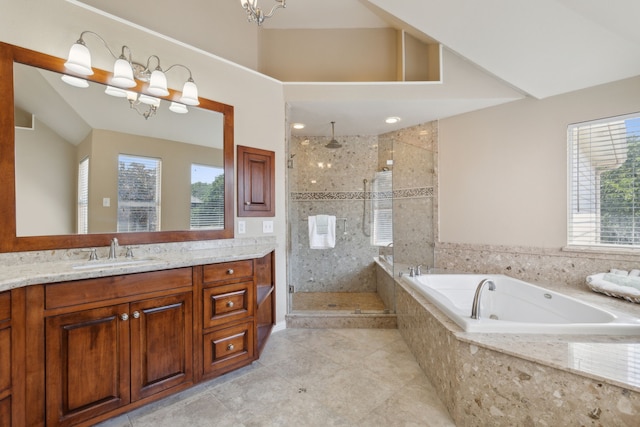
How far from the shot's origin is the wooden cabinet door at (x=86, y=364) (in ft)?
4.21

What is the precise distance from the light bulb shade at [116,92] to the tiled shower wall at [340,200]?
203 cm

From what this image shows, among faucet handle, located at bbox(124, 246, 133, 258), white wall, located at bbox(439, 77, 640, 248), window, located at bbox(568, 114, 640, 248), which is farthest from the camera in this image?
white wall, located at bbox(439, 77, 640, 248)

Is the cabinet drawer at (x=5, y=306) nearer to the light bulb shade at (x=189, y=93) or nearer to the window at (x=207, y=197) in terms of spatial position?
the window at (x=207, y=197)

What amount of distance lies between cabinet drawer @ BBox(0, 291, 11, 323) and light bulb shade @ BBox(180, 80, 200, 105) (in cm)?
156

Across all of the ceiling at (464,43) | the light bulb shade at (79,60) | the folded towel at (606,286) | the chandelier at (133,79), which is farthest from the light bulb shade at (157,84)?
the folded towel at (606,286)

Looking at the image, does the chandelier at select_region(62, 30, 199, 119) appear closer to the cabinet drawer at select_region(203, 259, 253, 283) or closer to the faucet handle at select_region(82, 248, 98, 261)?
the faucet handle at select_region(82, 248, 98, 261)

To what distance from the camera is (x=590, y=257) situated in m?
2.33

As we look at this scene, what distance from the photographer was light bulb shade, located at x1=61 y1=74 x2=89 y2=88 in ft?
5.64

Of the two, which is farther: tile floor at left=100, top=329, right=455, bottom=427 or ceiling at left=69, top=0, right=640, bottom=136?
ceiling at left=69, top=0, right=640, bottom=136

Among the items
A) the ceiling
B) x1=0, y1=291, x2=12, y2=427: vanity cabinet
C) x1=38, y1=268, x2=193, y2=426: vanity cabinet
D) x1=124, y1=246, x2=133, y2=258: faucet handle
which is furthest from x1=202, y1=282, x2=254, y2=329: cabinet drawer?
the ceiling

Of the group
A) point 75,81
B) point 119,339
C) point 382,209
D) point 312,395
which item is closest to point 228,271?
point 119,339

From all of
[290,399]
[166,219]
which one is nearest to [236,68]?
[166,219]

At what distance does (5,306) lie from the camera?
1165 mm

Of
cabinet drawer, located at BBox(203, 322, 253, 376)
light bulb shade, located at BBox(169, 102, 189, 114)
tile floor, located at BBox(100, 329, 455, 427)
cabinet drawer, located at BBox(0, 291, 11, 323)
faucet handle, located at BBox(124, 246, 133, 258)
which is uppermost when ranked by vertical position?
light bulb shade, located at BBox(169, 102, 189, 114)
